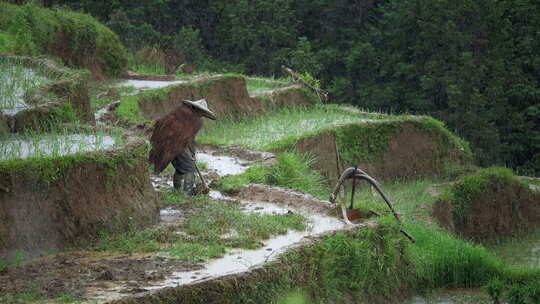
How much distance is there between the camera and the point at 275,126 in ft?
51.2

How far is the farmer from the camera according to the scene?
9578 mm

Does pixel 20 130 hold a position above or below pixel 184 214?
above

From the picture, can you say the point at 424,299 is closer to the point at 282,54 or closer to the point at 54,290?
the point at 54,290

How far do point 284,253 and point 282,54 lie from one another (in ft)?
70.1

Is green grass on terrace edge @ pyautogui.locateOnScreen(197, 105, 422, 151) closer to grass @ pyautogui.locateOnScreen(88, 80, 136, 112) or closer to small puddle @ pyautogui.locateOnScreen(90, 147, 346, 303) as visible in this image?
grass @ pyautogui.locateOnScreen(88, 80, 136, 112)

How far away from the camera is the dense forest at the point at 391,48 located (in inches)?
944

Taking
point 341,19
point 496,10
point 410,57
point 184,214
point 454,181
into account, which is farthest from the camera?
point 341,19

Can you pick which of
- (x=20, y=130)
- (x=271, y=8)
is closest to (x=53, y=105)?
(x=20, y=130)

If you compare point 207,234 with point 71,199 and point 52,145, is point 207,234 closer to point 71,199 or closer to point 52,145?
point 71,199

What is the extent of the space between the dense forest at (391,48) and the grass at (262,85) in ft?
12.1

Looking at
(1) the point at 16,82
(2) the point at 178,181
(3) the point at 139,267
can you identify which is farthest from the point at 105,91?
(3) the point at 139,267

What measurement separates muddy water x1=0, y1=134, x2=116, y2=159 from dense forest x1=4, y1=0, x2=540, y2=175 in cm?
1333

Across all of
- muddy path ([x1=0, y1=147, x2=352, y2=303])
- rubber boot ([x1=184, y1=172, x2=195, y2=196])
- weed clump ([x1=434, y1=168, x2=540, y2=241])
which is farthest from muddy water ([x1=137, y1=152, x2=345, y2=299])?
weed clump ([x1=434, y1=168, x2=540, y2=241])

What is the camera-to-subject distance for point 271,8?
94.7ft
